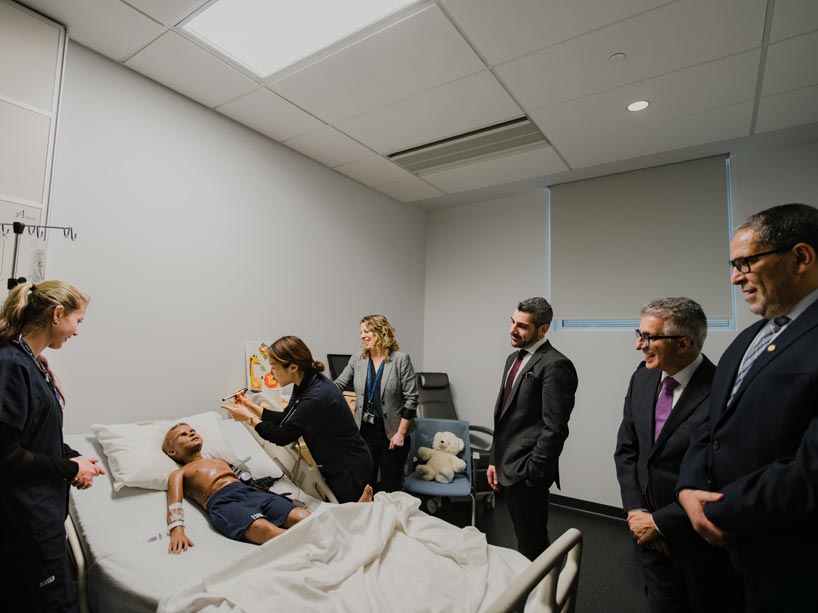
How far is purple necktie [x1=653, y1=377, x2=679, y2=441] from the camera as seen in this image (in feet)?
5.23

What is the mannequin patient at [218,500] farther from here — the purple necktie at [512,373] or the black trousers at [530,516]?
the purple necktie at [512,373]

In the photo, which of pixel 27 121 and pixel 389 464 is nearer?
pixel 27 121

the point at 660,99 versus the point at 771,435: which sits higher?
the point at 660,99

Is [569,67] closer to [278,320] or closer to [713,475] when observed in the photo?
[713,475]

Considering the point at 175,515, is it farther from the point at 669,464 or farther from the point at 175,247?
the point at 669,464

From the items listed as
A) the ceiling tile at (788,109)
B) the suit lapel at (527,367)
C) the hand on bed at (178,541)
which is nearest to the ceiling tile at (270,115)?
the suit lapel at (527,367)

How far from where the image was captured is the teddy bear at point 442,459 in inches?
128

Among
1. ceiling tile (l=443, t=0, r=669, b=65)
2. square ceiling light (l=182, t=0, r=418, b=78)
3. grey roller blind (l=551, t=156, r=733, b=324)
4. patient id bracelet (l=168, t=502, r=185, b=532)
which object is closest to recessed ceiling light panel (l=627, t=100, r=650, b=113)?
ceiling tile (l=443, t=0, r=669, b=65)

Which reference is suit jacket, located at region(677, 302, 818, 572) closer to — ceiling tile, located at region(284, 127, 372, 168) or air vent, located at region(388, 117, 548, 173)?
air vent, located at region(388, 117, 548, 173)

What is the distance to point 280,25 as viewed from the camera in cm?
210

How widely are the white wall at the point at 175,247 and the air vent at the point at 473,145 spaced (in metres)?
0.79

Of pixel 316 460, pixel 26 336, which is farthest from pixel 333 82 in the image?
pixel 316 460

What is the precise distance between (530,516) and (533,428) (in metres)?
0.41

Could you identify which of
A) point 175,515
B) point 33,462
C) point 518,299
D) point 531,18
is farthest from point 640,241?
point 33,462
